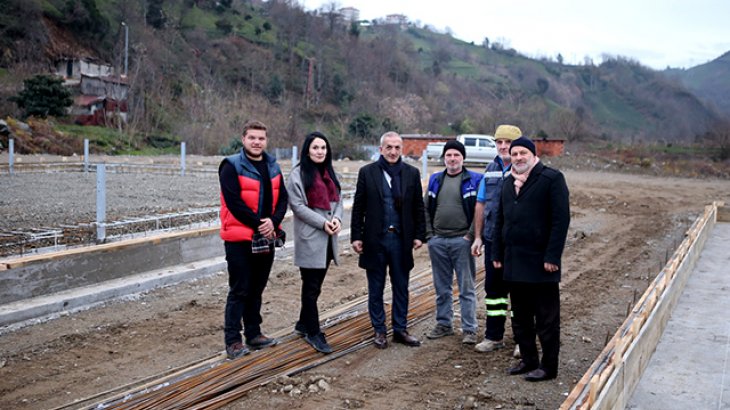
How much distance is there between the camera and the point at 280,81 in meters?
61.3

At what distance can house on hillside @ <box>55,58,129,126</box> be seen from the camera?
42625mm

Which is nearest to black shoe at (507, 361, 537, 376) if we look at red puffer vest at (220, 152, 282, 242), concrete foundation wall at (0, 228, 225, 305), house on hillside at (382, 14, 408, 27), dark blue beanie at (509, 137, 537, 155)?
dark blue beanie at (509, 137, 537, 155)

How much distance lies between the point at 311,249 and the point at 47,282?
311cm

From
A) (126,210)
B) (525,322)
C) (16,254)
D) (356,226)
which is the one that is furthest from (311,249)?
(126,210)

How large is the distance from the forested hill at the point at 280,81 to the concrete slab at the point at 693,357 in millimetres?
29451

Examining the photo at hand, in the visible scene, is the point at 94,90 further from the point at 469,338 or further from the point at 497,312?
the point at 497,312

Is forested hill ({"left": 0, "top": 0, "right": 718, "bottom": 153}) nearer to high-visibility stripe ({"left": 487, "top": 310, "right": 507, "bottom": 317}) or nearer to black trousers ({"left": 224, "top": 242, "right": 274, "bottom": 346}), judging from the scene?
black trousers ({"left": 224, "top": 242, "right": 274, "bottom": 346})

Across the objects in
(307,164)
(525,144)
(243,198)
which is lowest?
(243,198)

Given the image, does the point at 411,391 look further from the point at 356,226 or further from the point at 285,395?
the point at 356,226

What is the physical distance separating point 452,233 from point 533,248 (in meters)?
1.17

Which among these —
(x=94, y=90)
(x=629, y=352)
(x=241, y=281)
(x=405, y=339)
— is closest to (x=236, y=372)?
(x=241, y=281)

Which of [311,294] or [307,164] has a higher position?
[307,164]

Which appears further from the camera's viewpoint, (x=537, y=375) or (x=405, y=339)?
(x=405, y=339)

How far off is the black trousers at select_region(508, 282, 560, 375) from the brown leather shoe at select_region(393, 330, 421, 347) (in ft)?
3.38
